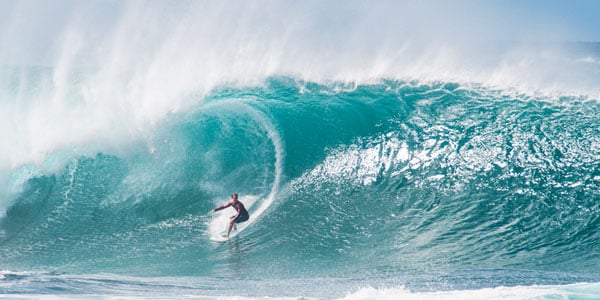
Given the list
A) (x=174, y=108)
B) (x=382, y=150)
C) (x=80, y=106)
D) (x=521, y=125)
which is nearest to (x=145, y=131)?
(x=174, y=108)

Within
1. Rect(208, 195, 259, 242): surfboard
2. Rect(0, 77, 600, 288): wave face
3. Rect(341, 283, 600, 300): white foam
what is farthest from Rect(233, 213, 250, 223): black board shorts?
Rect(341, 283, 600, 300): white foam

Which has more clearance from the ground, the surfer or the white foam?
the surfer

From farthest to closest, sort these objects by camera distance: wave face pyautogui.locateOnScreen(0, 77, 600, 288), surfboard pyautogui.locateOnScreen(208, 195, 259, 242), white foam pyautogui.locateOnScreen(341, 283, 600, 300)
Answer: surfboard pyautogui.locateOnScreen(208, 195, 259, 242), wave face pyautogui.locateOnScreen(0, 77, 600, 288), white foam pyautogui.locateOnScreen(341, 283, 600, 300)

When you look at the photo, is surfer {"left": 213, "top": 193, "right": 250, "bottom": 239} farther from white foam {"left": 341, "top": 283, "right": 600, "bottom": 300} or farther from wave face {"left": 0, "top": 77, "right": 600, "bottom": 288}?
white foam {"left": 341, "top": 283, "right": 600, "bottom": 300}

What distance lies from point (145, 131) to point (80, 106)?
6.34 feet

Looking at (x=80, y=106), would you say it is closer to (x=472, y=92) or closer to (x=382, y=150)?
(x=382, y=150)

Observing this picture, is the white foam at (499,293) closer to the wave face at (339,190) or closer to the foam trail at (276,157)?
the wave face at (339,190)

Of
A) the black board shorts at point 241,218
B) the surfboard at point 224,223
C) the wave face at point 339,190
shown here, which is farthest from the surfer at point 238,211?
the wave face at point 339,190

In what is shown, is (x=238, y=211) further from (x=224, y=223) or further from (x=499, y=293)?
(x=499, y=293)

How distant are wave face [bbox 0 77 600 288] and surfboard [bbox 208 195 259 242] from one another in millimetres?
145

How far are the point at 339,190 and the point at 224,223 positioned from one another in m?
2.32

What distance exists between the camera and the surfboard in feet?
32.0

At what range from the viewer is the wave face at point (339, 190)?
882 centimetres

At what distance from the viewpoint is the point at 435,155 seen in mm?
11641
